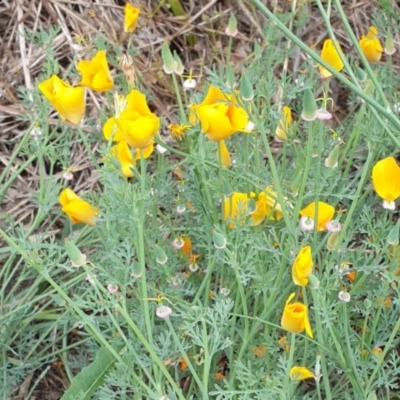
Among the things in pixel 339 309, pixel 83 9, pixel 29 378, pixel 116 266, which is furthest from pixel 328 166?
pixel 83 9

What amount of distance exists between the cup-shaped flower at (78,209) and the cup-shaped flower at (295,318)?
33cm

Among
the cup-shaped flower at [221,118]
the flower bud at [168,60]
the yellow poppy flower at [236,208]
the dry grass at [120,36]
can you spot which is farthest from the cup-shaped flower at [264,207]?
the dry grass at [120,36]

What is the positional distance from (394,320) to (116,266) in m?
0.42

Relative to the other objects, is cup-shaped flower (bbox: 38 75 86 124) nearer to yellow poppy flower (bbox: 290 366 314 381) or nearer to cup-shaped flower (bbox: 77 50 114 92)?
cup-shaped flower (bbox: 77 50 114 92)

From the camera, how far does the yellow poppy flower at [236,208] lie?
0.96 meters

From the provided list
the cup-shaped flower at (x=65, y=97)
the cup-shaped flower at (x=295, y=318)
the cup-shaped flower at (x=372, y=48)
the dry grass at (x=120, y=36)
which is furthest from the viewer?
the dry grass at (x=120, y=36)

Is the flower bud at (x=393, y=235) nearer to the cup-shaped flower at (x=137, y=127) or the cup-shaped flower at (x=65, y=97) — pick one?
the cup-shaped flower at (x=137, y=127)

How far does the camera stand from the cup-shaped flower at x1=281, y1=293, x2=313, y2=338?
2.71 feet

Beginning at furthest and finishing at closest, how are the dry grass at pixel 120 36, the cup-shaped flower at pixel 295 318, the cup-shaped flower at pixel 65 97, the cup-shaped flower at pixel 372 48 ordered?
the dry grass at pixel 120 36, the cup-shaped flower at pixel 372 48, the cup-shaped flower at pixel 65 97, the cup-shaped flower at pixel 295 318

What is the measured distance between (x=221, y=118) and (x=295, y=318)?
0.27 meters

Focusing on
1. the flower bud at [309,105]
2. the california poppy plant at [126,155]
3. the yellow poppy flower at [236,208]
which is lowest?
the yellow poppy flower at [236,208]

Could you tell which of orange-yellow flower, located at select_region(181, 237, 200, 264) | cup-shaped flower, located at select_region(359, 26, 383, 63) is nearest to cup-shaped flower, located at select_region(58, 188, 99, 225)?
orange-yellow flower, located at select_region(181, 237, 200, 264)

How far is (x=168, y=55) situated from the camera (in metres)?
1.03

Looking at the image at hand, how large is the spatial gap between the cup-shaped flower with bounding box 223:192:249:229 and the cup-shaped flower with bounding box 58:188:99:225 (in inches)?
7.5
